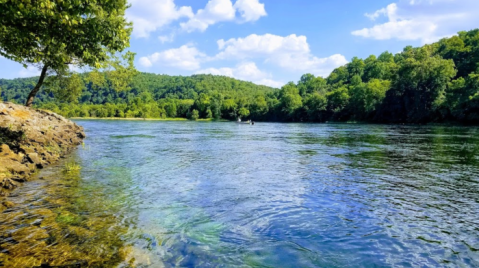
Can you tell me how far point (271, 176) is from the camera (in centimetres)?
1512

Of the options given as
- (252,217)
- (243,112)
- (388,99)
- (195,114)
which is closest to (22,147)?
(252,217)

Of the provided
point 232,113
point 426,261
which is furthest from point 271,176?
point 232,113

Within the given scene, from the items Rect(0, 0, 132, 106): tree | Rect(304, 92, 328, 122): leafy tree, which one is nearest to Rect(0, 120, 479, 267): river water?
Rect(0, 0, 132, 106): tree

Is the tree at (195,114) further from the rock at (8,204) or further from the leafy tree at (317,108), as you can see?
the rock at (8,204)

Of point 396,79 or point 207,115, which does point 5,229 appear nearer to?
point 396,79

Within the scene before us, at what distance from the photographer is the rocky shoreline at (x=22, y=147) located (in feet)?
40.9

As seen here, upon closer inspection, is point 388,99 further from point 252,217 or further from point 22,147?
point 22,147

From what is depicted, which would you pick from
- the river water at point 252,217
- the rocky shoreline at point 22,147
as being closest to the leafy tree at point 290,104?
the rocky shoreline at point 22,147

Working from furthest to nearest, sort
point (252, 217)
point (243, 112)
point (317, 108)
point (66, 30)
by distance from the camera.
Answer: point (243, 112)
point (317, 108)
point (66, 30)
point (252, 217)

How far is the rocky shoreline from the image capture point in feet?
40.9

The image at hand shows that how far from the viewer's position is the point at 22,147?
54.1 ft

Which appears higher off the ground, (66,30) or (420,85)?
(420,85)

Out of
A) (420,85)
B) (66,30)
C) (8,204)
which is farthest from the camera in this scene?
(420,85)

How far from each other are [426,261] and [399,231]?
1.61 m
